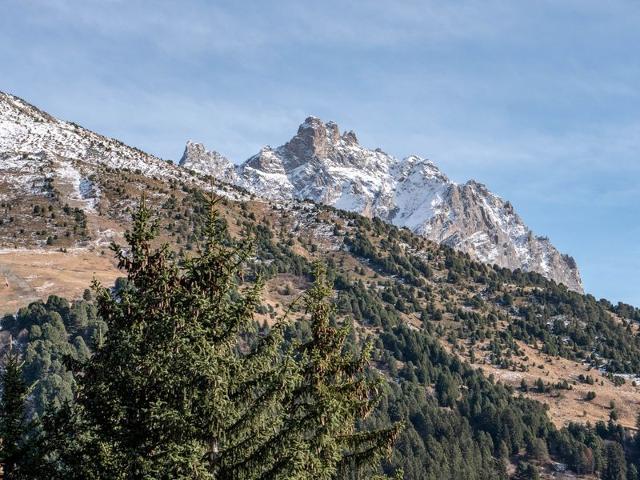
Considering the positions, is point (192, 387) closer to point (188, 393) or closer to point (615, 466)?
point (188, 393)

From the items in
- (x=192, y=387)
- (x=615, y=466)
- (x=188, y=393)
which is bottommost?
(x=615, y=466)

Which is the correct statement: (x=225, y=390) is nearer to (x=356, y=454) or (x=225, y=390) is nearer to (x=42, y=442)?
(x=356, y=454)

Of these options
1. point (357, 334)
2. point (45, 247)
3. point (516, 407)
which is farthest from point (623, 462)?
point (45, 247)

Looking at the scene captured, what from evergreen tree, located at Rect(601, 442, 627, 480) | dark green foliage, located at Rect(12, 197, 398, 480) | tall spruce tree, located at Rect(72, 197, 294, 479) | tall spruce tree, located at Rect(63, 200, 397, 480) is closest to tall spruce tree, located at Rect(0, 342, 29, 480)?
dark green foliage, located at Rect(12, 197, 398, 480)

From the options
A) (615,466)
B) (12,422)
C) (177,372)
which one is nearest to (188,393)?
(177,372)

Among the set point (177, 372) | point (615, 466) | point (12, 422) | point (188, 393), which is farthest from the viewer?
point (615, 466)

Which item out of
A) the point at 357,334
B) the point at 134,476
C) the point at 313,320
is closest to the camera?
the point at 134,476

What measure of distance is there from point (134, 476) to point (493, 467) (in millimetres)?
142285

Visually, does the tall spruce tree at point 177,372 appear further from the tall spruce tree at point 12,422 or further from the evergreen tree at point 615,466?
the evergreen tree at point 615,466

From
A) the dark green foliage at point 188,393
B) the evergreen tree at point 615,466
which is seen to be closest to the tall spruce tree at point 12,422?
the dark green foliage at point 188,393

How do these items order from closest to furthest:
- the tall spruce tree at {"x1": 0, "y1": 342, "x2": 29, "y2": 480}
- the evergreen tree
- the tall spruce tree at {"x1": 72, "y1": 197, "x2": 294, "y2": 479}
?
the tall spruce tree at {"x1": 72, "y1": 197, "x2": 294, "y2": 479} → the tall spruce tree at {"x1": 0, "y1": 342, "x2": 29, "y2": 480} → the evergreen tree

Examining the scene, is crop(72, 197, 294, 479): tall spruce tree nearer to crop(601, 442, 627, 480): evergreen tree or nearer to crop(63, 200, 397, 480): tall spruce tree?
crop(63, 200, 397, 480): tall spruce tree

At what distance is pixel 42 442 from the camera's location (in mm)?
20781

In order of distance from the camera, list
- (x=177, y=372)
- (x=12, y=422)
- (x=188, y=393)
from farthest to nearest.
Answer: (x=12, y=422)
(x=177, y=372)
(x=188, y=393)
